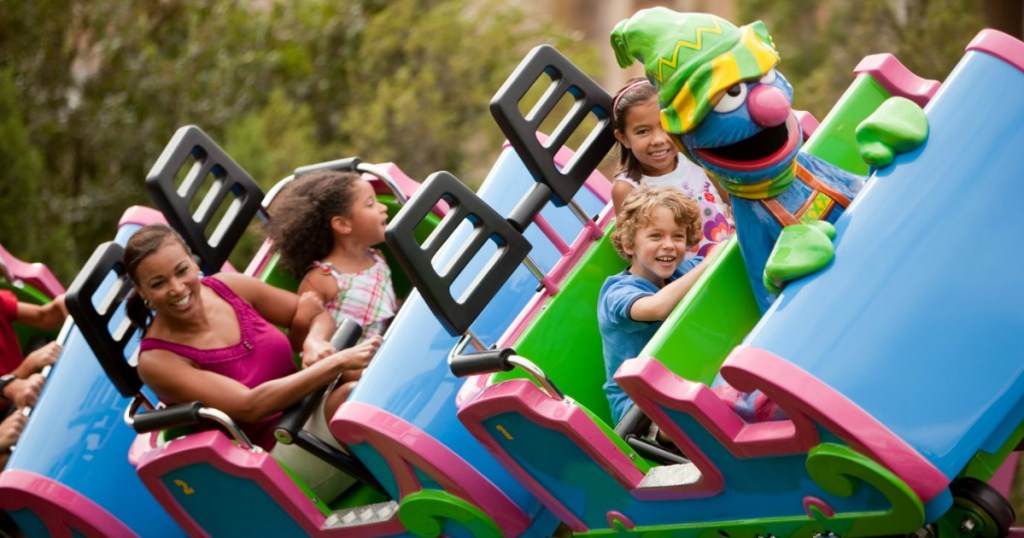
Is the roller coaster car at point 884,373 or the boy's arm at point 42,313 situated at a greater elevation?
the roller coaster car at point 884,373

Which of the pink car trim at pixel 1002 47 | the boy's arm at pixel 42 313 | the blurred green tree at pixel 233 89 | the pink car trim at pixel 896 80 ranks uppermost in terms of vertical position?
the pink car trim at pixel 1002 47

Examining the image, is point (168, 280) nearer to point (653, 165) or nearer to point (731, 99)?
point (653, 165)

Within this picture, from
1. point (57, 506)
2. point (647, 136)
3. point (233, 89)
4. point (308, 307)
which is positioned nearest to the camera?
point (647, 136)

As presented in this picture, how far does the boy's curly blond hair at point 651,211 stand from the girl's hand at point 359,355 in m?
0.79

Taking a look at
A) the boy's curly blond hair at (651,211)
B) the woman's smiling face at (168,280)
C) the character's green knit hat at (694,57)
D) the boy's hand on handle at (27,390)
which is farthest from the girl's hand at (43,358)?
the character's green knit hat at (694,57)

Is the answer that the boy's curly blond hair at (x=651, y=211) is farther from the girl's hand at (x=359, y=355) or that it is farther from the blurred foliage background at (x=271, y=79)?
the blurred foliage background at (x=271, y=79)

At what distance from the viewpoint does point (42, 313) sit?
16.5 feet

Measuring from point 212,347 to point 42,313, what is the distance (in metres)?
1.25

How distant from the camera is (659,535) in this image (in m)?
3.19

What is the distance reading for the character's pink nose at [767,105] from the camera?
111 inches

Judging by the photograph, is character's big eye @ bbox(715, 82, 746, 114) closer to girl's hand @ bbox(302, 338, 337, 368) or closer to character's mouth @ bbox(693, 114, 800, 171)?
character's mouth @ bbox(693, 114, 800, 171)

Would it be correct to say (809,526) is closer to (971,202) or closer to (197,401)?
(971,202)

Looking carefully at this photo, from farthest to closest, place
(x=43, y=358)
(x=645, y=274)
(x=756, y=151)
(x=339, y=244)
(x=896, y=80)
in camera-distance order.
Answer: (x=43, y=358), (x=339, y=244), (x=896, y=80), (x=645, y=274), (x=756, y=151)

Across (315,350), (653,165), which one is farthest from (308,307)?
(653,165)
